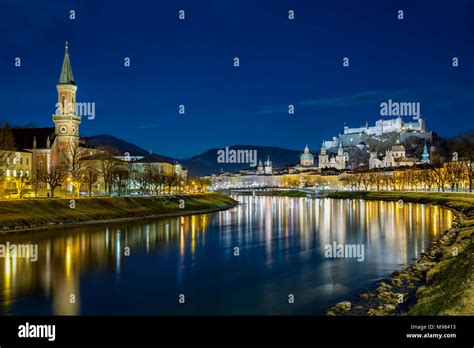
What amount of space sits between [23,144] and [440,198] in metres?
68.7

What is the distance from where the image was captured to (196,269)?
30594 mm

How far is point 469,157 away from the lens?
8594 cm

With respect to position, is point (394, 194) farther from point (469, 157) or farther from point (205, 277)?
point (205, 277)

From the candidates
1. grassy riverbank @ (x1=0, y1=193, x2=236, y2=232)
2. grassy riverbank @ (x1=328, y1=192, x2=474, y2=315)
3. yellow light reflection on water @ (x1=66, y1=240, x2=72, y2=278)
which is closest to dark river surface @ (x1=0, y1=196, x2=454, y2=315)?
yellow light reflection on water @ (x1=66, y1=240, x2=72, y2=278)

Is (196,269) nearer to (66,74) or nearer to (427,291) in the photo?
(427,291)

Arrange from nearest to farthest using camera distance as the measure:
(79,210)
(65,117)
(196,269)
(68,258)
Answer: (196,269), (68,258), (79,210), (65,117)

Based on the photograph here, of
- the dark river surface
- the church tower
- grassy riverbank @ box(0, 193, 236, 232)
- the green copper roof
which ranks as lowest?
the dark river surface

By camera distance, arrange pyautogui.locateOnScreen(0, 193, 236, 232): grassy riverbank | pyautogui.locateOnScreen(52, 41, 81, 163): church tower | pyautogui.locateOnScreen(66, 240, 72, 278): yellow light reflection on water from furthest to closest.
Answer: pyautogui.locateOnScreen(52, 41, 81, 163): church tower → pyautogui.locateOnScreen(0, 193, 236, 232): grassy riverbank → pyautogui.locateOnScreen(66, 240, 72, 278): yellow light reflection on water

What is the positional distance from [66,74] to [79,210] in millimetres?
35922

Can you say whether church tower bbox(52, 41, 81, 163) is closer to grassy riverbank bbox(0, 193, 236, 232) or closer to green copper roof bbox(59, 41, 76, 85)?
green copper roof bbox(59, 41, 76, 85)

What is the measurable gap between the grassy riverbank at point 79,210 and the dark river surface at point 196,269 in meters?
3.07

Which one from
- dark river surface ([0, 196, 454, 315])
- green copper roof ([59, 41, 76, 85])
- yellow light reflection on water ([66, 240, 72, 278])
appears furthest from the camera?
green copper roof ([59, 41, 76, 85])

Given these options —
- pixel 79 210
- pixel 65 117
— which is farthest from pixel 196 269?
pixel 65 117

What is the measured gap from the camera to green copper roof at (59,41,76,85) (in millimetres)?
82581
